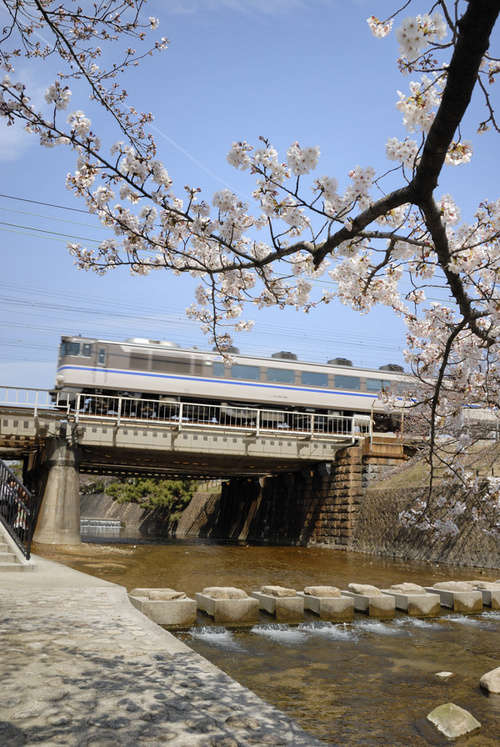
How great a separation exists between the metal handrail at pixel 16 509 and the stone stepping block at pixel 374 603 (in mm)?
5546

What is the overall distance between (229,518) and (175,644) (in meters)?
33.4

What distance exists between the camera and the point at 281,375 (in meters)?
30.1

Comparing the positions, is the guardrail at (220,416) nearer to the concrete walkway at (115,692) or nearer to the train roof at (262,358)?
the train roof at (262,358)

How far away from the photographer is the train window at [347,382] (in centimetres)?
3097

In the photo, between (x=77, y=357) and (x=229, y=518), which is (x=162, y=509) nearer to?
(x=229, y=518)

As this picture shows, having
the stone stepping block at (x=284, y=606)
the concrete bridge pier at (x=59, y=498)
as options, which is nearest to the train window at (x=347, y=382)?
the concrete bridge pier at (x=59, y=498)

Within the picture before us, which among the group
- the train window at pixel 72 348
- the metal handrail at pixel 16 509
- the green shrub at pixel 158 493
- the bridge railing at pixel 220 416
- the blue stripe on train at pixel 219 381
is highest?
the train window at pixel 72 348

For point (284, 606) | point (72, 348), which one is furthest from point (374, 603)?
point (72, 348)

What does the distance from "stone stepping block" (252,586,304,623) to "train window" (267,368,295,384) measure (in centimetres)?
2061

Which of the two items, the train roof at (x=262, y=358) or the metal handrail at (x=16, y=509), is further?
the train roof at (x=262, y=358)

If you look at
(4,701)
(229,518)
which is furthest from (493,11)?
(229,518)

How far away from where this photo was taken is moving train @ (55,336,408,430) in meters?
27.6

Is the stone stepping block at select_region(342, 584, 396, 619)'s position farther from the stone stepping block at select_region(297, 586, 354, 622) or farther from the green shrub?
the green shrub

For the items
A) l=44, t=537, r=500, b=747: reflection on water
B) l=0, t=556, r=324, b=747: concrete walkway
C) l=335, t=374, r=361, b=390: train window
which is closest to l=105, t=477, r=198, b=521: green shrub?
l=335, t=374, r=361, b=390: train window
